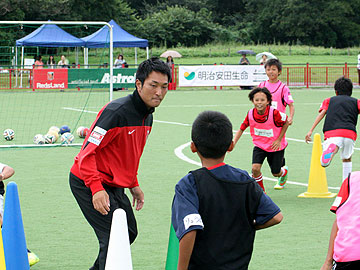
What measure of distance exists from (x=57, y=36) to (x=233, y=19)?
5570 cm

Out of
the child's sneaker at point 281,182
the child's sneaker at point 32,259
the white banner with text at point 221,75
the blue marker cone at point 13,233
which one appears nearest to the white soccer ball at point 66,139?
the child's sneaker at point 281,182

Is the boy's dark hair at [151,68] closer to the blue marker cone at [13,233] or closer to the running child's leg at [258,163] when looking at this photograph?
the blue marker cone at [13,233]

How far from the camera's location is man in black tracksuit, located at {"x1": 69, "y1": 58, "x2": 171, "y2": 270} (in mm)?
4750

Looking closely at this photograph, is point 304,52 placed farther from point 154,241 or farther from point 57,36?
point 154,241

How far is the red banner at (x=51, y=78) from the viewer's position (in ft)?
→ 59.2

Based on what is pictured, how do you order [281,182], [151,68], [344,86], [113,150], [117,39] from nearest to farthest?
[151,68], [113,150], [344,86], [281,182], [117,39]

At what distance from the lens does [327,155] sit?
8516 millimetres

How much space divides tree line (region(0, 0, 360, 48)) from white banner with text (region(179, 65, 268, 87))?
28920 millimetres

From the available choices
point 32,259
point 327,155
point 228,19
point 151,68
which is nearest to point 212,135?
point 151,68

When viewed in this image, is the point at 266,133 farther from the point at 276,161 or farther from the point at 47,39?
the point at 47,39

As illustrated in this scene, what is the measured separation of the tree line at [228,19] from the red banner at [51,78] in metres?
39.3

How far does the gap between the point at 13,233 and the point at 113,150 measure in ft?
3.71

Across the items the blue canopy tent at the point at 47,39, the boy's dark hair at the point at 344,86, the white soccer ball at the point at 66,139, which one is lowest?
the white soccer ball at the point at 66,139

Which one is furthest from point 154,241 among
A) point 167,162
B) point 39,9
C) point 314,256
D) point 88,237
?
point 39,9
